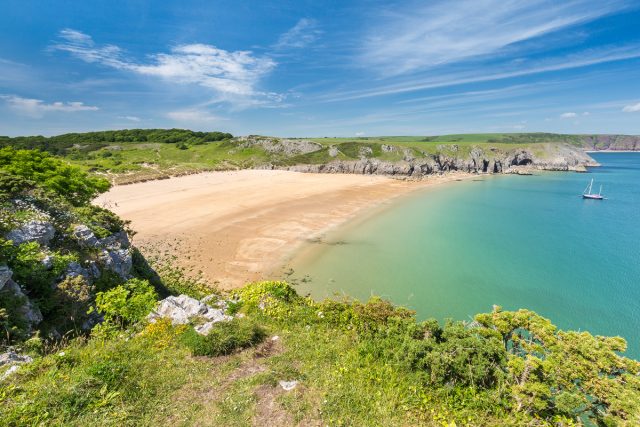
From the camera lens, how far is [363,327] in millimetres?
10359

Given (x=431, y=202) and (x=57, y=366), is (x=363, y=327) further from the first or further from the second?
(x=431, y=202)

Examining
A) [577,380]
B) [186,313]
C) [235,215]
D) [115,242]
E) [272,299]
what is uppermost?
[115,242]

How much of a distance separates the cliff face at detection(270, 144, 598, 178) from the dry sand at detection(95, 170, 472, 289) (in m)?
28.6

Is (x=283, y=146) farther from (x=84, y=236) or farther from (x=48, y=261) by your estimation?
(x=48, y=261)

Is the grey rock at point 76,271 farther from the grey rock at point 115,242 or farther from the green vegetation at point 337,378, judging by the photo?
the green vegetation at point 337,378

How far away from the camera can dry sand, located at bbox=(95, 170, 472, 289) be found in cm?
2591

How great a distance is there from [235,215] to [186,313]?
30302mm

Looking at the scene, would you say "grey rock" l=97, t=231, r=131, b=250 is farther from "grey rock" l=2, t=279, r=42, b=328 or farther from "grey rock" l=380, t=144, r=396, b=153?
"grey rock" l=380, t=144, r=396, b=153

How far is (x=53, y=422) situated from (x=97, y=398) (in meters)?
0.76

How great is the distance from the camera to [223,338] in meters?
8.74

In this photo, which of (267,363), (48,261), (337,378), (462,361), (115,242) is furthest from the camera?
(115,242)

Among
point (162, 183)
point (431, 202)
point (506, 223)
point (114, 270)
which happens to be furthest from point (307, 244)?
point (162, 183)

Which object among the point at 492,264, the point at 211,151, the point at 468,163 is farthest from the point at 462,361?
the point at 468,163

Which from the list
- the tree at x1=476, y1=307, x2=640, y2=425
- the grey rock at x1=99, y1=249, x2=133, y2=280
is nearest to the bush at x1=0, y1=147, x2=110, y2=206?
the grey rock at x1=99, y1=249, x2=133, y2=280
